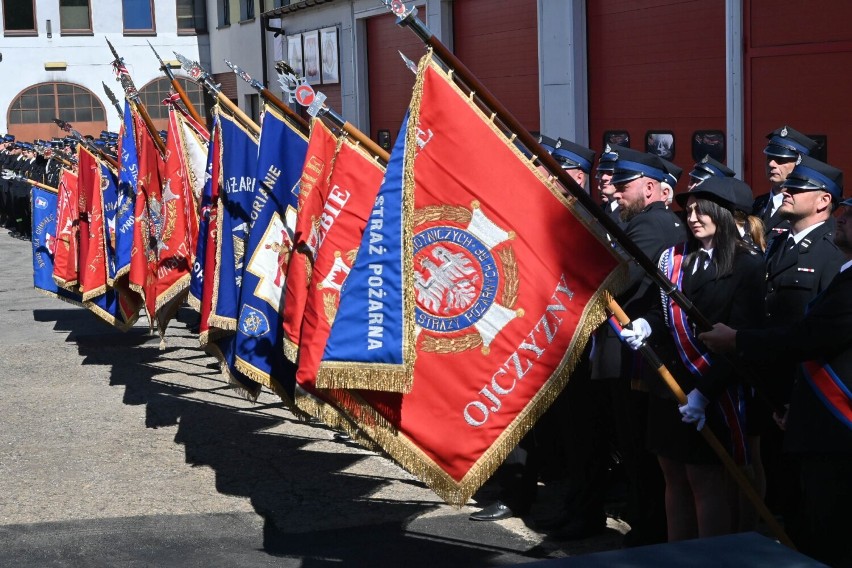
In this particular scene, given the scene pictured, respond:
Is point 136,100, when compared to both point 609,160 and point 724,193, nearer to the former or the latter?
point 609,160

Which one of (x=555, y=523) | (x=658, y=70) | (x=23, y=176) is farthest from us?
(x=23, y=176)

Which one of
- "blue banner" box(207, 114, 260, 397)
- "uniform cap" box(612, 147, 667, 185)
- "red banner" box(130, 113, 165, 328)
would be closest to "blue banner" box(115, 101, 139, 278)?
"red banner" box(130, 113, 165, 328)

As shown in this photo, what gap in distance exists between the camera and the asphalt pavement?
19.4ft

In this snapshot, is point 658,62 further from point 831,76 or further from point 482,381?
point 482,381

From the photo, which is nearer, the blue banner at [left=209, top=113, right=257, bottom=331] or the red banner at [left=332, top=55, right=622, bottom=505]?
the red banner at [left=332, top=55, right=622, bottom=505]

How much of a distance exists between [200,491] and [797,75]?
5.62 meters

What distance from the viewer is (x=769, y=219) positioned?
252 inches

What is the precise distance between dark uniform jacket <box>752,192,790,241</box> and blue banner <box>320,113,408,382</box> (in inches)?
82.3

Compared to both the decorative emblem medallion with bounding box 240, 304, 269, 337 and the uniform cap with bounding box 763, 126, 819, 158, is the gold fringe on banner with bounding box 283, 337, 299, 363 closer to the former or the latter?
the decorative emblem medallion with bounding box 240, 304, 269, 337

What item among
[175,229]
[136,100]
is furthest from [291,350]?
Result: [136,100]

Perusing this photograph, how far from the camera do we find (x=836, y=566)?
414cm

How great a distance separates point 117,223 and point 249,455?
3436 mm

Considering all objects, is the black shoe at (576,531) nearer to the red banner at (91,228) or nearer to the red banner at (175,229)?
the red banner at (175,229)

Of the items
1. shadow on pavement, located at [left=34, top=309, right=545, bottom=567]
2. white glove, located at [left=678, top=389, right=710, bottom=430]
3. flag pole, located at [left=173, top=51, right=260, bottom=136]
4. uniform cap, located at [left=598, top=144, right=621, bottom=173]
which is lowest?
shadow on pavement, located at [left=34, top=309, right=545, bottom=567]
